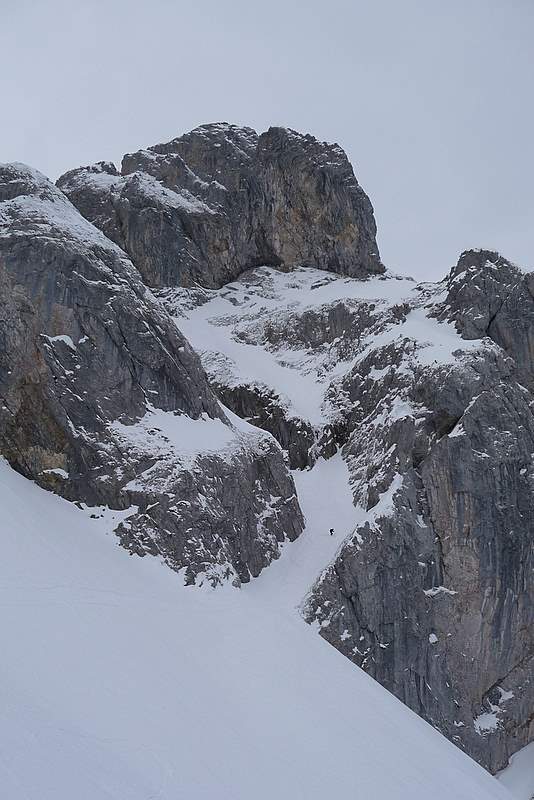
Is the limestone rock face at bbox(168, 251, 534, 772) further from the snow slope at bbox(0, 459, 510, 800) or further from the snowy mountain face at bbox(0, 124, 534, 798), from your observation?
the snow slope at bbox(0, 459, 510, 800)

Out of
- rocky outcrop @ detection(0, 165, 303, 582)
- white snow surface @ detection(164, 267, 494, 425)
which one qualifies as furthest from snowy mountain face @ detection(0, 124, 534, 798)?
white snow surface @ detection(164, 267, 494, 425)

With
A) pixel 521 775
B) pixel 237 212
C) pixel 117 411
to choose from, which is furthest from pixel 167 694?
pixel 237 212

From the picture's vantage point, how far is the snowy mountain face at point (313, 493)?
888 inches

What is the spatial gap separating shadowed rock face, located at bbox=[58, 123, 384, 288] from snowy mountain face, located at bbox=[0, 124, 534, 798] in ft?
62.0

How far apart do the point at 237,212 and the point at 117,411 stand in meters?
37.5

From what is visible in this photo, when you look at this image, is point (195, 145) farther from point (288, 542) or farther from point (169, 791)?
point (169, 791)

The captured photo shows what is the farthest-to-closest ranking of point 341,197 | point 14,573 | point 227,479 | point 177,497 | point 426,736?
point 341,197 < point 227,479 < point 177,497 < point 426,736 < point 14,573

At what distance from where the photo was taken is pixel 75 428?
88.3ft

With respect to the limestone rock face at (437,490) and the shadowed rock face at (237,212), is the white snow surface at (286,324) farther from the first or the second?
the shadowed rock face at (237,212)

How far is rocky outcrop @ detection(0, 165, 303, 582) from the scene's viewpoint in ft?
86.8

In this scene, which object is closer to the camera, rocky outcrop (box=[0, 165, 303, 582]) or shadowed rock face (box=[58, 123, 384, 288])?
rocky outcrop (box=[0, 165, 303, 582])

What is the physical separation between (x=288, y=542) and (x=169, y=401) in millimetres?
8420

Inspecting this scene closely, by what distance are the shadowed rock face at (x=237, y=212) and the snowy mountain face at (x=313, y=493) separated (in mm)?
18908

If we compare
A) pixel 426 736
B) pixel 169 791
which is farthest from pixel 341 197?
pixel 169 791
